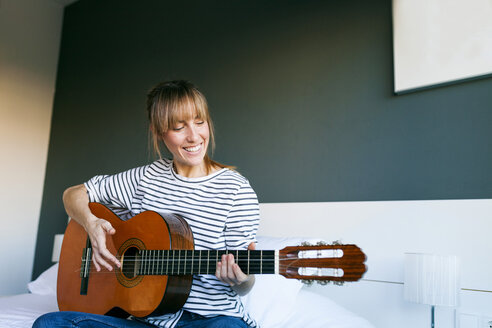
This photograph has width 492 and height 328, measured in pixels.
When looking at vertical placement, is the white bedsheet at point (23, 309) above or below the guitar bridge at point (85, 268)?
below

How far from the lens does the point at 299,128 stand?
7.67 feet

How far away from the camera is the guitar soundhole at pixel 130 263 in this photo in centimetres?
127

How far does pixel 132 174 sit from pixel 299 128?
109 centimetres

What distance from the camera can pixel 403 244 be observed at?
185cm

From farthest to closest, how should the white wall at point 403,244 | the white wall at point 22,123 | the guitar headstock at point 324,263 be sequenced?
the white wall at point 22,123 → the white wall at point 403,244 → the guitar headstock at point 324,263

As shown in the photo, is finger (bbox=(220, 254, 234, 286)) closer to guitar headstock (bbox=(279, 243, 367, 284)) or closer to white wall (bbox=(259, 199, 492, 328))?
guitar headstock (bbox=(279, 243, 367, 284))

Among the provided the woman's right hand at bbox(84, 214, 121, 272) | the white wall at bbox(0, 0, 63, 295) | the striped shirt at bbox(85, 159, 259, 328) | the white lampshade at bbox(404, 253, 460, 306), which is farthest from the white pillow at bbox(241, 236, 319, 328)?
the white wall at bbox(0, 0, 63, 295)

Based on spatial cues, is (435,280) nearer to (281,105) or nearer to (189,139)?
(189,139)

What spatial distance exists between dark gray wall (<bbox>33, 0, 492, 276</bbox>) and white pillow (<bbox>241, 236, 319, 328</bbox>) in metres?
0.60

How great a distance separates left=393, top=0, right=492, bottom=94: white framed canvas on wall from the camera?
181cm

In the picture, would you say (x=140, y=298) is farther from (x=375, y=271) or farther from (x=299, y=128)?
(x=299, y=128)

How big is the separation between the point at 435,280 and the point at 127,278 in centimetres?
112

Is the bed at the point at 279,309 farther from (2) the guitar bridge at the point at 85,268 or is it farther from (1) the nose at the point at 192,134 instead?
(1) the nose at the point at 192,134

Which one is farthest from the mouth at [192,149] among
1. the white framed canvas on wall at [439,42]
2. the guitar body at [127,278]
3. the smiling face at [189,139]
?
the white framed canvas on wall at [439,42]
